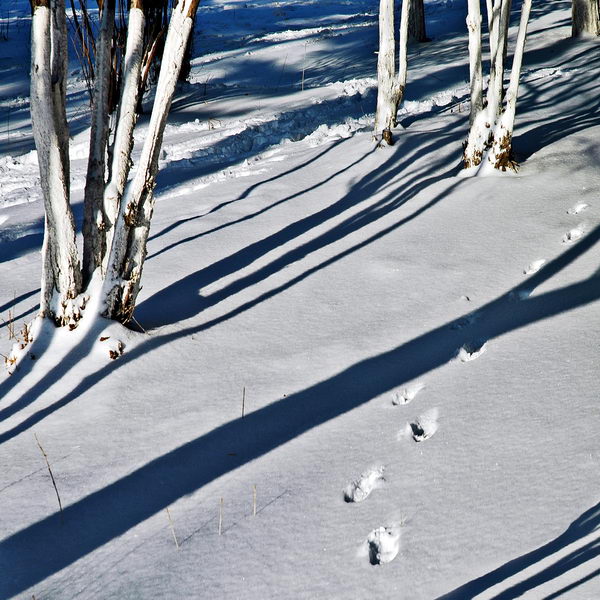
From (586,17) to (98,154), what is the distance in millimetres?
10283

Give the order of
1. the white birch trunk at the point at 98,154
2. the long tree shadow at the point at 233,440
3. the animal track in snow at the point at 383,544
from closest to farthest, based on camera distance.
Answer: the animal track in snow at the point at 383,544, the long tree shadow at the point at 233,440, the white birch trunk at the point at 98,154

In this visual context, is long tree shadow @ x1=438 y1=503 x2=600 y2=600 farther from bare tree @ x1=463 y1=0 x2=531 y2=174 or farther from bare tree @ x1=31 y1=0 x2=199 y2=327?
bare tree @ x1=463 y1=0 x2=531 y2=174

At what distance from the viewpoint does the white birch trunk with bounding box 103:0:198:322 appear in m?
3.16

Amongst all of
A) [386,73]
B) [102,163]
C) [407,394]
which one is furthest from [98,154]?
[386,73]

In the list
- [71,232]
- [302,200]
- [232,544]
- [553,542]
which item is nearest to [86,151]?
[302,200]

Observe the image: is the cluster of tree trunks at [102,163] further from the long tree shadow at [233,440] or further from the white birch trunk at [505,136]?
the white birch trunk at [505,136]

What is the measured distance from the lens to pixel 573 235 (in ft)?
14.3

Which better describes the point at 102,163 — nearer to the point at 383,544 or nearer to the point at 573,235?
the point at 383,544

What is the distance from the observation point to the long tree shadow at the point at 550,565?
5.77 ft

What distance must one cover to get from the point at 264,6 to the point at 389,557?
22820 millimetres

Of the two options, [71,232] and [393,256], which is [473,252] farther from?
[71,232]

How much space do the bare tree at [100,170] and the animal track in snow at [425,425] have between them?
168 centimetres

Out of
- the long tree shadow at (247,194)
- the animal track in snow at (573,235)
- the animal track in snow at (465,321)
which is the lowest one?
the long tree shadow at (247,194)

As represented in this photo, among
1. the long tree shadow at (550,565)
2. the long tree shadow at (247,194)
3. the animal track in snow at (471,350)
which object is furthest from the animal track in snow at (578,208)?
the long tree shadow at (550,565)
